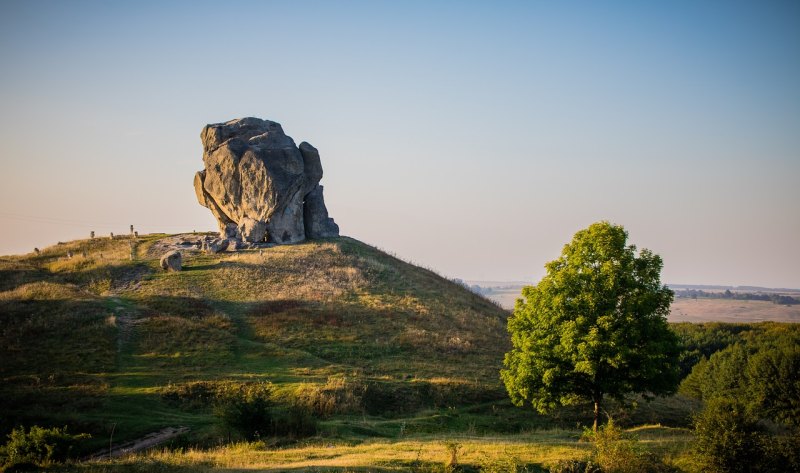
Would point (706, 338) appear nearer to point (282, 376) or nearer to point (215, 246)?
point (282, 376)

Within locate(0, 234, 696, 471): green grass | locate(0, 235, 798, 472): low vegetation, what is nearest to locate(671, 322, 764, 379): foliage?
locate(0, 235, 798, 472): low vegetation

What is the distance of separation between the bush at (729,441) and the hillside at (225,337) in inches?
662

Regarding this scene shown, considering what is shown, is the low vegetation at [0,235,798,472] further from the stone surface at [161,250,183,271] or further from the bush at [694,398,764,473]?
the stone surface at [161,250,183,271]

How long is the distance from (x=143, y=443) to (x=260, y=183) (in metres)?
55.7

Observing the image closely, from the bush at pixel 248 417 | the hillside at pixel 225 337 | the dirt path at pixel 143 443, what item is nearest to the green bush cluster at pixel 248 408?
the bush at pixel 248 417

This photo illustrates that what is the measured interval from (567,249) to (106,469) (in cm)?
2538

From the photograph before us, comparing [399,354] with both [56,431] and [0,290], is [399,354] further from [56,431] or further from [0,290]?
[0,290]

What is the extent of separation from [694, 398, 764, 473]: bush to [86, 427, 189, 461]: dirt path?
959 inches

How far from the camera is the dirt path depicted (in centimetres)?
2470

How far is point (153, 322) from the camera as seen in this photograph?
4841 centimetres

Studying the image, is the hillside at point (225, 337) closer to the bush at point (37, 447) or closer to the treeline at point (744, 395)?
the bush at point (37, 447)

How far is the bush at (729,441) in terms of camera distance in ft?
62.3

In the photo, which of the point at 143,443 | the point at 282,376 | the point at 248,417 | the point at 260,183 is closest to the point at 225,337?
the point at 282,376

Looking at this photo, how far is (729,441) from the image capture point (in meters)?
19.2
